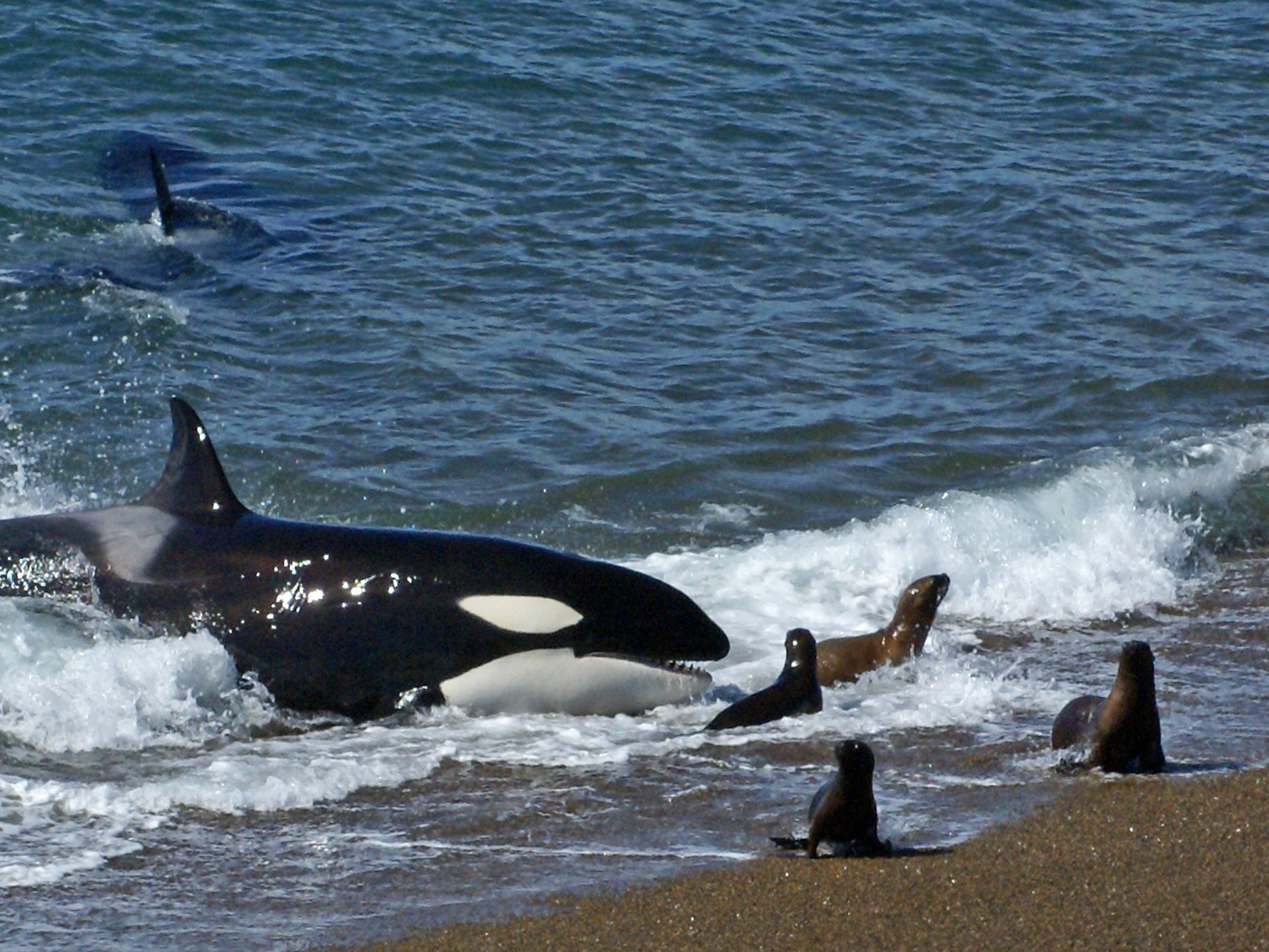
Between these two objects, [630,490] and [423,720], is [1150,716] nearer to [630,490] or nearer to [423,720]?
[423,720]

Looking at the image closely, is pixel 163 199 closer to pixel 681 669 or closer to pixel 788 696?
pixel 681 669

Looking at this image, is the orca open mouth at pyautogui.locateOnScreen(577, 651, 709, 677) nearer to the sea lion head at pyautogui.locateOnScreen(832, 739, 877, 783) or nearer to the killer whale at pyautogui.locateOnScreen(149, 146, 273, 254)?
the sea lion head at pyautogui.locateOnScreen(832, 739, 877, 783)

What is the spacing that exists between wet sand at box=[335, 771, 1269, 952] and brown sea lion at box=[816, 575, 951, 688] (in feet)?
9.60

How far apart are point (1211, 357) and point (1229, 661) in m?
7.75

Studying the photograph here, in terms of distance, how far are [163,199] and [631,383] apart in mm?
6445

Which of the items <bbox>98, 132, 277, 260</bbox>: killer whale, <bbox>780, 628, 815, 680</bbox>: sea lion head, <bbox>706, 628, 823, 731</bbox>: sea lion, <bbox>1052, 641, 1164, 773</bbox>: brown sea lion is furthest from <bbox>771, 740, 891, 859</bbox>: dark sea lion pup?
<bbox>98, 132, 277, 260</bbox>: killer whale

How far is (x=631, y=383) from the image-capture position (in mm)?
16891

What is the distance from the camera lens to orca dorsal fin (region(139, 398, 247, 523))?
35.2ft

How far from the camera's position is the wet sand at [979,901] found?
6867 millimetres

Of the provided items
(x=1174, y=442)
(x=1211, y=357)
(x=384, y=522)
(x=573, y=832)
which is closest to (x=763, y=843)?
(x=573, y=832)

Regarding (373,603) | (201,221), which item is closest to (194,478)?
(373,603)

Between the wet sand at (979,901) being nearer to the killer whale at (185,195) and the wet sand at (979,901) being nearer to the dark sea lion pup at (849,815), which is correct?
the dark sea lion pup at (849,815)

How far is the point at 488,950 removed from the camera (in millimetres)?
6809

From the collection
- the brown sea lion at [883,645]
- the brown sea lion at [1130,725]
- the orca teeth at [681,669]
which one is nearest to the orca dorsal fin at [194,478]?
the orca teeth at [681,669]
